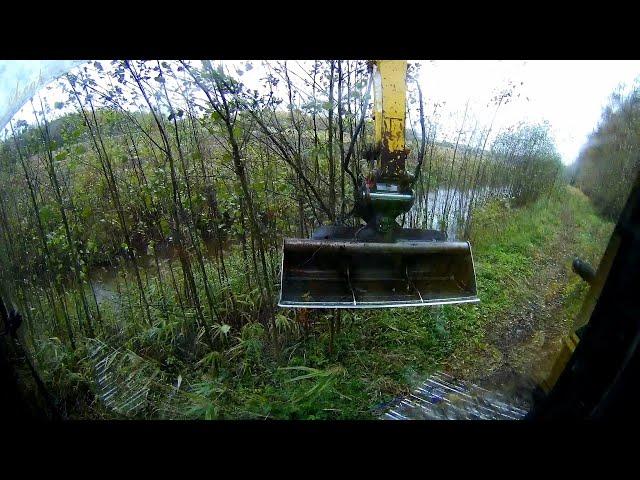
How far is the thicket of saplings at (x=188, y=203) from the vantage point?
1.96 meters

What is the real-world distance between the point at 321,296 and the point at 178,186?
125cm

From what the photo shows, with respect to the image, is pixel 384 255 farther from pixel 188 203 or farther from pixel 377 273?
pixel 188 203

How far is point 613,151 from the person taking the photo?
1.63m

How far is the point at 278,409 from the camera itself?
5.70 feet

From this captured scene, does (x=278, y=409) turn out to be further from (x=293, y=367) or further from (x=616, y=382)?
(x=616, y=382)

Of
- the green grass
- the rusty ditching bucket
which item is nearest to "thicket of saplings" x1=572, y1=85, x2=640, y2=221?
the green grass

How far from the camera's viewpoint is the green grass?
6.02ft

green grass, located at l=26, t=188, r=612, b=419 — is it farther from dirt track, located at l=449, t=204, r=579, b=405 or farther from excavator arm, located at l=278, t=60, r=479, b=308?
excavator arm, located at l=278, t=60, r=479, b=308

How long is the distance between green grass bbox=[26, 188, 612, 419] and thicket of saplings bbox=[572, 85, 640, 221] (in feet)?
0.50

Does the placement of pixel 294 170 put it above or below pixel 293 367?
above

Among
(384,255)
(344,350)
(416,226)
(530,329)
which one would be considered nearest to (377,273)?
(384,255)

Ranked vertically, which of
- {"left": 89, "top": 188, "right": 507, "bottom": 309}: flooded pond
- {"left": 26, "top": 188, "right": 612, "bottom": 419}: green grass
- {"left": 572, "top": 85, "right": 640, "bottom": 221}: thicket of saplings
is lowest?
{"left": 26, "top": 188, "right": 612, "bottom": 419}: green grass
